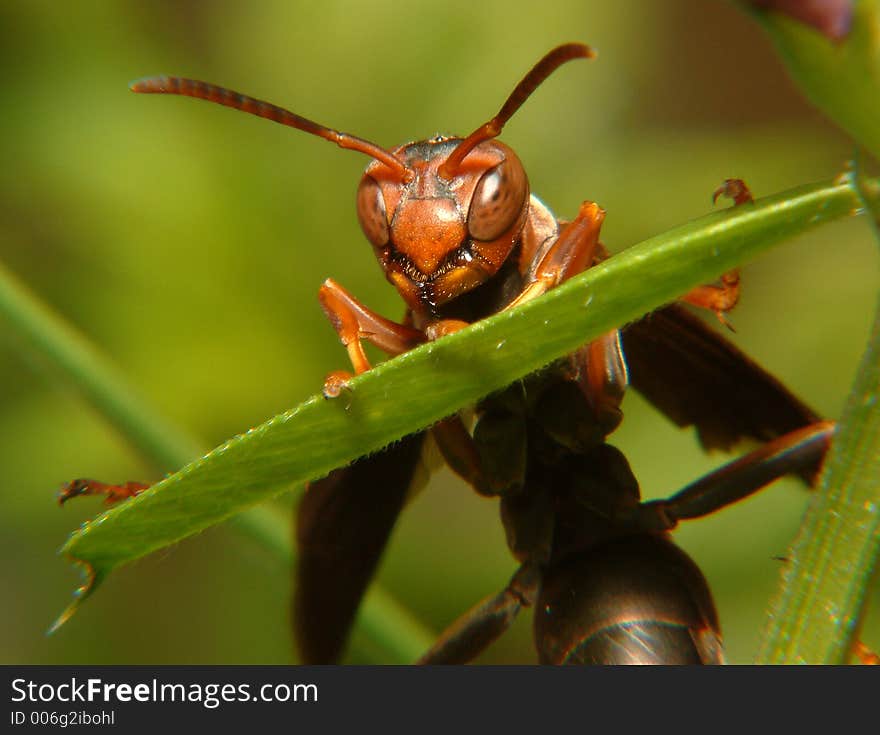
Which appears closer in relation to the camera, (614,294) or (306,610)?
(614,294)

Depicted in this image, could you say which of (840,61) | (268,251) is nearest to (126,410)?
(268,251)

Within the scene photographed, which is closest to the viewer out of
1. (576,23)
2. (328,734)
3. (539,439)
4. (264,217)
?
(328,734)

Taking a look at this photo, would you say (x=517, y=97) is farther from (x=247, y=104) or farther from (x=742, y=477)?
(x=742, y=477)

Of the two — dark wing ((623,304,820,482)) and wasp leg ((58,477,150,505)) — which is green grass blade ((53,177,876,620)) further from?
dark wing ((623,304,820,482))

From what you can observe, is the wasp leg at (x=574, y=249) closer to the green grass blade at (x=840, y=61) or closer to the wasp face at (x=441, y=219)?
the wasp face at (x=441, y=219)

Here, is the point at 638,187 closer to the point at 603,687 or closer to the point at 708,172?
the point at 708,172

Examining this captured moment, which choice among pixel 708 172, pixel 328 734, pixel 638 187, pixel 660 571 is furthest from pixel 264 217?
pixel 328 734

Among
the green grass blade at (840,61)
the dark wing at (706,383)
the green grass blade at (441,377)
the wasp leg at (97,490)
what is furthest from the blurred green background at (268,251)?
the green grass blade at (840,61)
